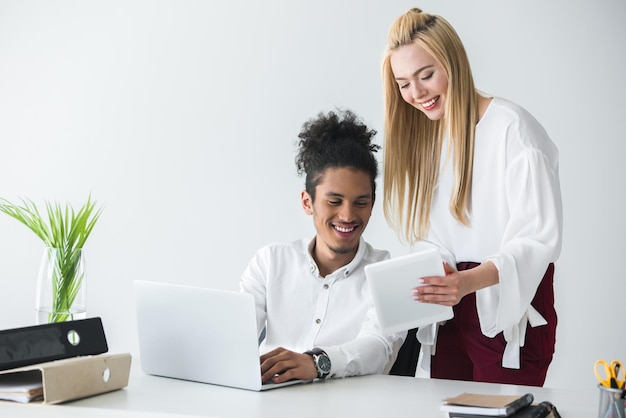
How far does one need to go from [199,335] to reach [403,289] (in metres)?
0.43

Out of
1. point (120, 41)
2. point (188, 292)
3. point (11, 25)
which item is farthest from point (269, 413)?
point (11, 25)

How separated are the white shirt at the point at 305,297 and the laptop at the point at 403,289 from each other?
0.34 meters

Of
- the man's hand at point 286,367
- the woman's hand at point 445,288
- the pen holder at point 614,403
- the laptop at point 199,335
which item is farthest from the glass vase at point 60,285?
the pen holder at point 614,403

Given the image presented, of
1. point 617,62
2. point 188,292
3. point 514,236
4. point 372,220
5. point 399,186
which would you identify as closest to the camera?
point 188,292

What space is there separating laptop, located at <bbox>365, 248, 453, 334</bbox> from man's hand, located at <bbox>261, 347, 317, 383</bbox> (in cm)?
18

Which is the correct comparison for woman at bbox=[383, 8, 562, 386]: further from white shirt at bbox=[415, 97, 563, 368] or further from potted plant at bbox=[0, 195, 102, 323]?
potted plant at bbox=[0, 195, 102, 323]

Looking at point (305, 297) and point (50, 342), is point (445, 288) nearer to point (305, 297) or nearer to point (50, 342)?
point (305, 297)

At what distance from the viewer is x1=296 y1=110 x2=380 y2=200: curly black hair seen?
2.17 m

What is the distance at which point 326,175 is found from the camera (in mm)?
2162

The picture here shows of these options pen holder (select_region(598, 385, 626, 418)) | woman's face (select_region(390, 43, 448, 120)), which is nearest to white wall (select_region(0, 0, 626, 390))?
woman's face (select_region(390, 43, 448, 120))

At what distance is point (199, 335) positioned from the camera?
1.61 m

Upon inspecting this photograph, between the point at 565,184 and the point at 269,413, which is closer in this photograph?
the point at 269,413

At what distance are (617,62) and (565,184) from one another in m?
0.57

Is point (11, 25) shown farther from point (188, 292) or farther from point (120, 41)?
point (188, 292)
